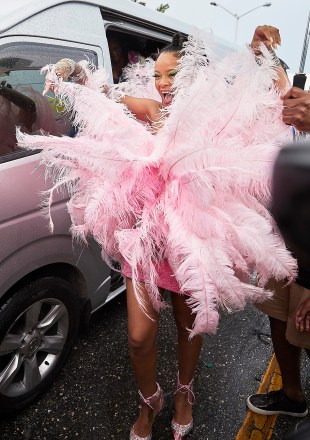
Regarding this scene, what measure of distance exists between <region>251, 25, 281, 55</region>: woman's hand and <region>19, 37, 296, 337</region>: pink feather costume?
0.36 meters

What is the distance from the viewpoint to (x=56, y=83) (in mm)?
1700

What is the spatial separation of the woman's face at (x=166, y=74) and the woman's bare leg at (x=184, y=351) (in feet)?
2.84

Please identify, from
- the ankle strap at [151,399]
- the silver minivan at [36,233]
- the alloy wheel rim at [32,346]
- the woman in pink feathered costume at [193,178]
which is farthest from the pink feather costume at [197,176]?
the alloy wheel rim at [32,346]

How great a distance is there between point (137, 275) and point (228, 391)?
1265 mm

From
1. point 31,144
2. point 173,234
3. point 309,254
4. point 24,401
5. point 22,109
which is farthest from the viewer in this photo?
point 24,401

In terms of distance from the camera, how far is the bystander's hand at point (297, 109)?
1.47 metres

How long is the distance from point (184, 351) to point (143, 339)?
0.34 m

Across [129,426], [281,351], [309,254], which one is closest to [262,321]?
[281,351]

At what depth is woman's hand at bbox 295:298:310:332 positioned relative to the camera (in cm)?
181

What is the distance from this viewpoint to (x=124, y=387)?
248 centimetres

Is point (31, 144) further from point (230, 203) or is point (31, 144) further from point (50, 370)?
point (50, 370)

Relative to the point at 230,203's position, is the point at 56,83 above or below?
above

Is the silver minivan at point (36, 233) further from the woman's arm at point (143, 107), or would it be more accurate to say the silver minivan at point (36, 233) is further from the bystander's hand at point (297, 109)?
the bystander's hand at point (297, 109)

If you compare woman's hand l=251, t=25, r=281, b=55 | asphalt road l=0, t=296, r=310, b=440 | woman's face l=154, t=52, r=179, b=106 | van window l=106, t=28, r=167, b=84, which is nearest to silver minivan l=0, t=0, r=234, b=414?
asphalt road l=0, t=296, r=310, b=440
